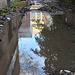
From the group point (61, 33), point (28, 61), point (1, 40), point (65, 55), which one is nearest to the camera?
point (28, 61)

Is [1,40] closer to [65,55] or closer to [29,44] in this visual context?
[29,44]

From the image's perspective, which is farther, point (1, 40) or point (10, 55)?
point (1, 40)

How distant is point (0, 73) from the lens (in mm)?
5367

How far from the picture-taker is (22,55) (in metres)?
7.25

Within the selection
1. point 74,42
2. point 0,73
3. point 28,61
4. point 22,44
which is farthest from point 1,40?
Answer: point 74,42

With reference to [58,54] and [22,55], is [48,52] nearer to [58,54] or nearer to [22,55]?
[58,54]

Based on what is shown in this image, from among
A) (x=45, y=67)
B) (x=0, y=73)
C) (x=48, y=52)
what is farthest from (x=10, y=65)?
(x=48, y=52)

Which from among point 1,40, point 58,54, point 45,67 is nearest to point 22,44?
point 1,40

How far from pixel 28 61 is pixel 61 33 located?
16.2 feet

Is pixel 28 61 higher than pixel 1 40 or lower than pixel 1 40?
lower

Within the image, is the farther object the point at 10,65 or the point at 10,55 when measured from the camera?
the point at 10,55

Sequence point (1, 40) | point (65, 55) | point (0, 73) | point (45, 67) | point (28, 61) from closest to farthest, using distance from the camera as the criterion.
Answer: point (0, 73) < point (45, 67) < point (28, 61) < point (65, 55) < point (1, 40)

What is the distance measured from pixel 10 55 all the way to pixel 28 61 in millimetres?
976

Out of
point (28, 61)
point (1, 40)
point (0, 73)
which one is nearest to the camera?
point (0, 73)
